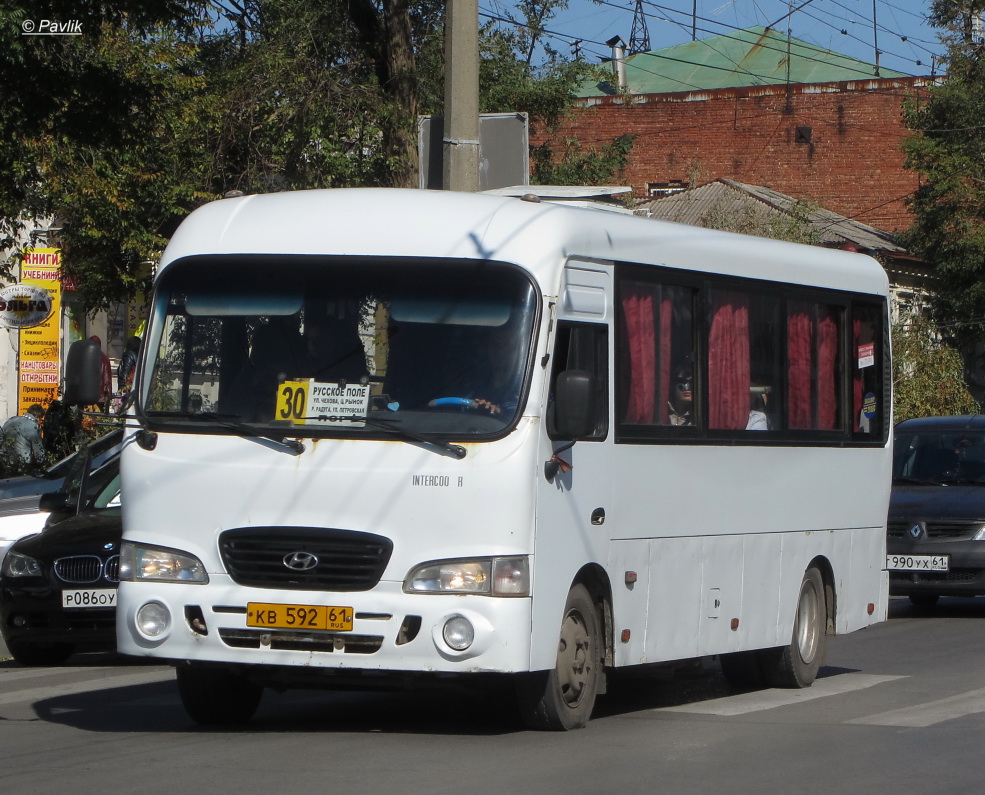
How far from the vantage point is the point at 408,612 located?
8.16 metres

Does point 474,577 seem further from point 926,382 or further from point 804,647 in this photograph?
point 926,382

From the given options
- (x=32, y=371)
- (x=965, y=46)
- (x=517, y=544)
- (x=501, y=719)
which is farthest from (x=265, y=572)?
(x=965, y=46)

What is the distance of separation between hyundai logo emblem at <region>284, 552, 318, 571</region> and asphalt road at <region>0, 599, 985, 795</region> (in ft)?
2.83

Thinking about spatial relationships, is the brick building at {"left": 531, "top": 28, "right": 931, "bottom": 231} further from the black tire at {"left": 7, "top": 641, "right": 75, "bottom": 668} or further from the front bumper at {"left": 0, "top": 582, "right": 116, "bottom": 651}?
the front bumper at {"left": 0, "top": 582, "right": 116, "bottom": 651}

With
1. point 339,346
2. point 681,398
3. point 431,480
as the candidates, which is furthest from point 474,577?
point 681,398

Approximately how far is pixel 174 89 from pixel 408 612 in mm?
15551

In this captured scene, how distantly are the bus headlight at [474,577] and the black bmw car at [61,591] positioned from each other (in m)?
4.57

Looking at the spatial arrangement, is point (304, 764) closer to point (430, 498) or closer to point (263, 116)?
point (430, 498)

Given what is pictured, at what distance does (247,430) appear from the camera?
8555 mm

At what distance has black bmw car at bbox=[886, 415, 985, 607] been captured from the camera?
16.7m

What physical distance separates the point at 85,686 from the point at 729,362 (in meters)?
4.73

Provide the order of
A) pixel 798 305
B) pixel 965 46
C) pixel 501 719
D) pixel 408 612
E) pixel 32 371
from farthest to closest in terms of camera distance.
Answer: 1. pixel 965 46
2. pixel 32 371
3. pixel 798 305
4. pixel 501 719
5. pixel 408 612

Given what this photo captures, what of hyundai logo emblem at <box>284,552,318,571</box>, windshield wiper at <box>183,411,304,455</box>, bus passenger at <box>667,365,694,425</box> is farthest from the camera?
bus passenger at <box>667,365,694,425</box>

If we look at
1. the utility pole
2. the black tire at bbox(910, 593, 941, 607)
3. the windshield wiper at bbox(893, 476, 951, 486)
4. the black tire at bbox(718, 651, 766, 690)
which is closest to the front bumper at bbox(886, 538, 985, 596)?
the windshield wiper at bbox(893, 476, 951, 486)
